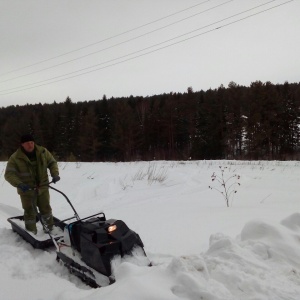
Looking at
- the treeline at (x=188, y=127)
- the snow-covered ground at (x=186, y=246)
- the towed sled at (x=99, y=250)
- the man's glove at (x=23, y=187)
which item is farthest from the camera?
the treeline at (x=188, y=127)

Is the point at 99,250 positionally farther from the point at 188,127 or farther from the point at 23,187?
the point at 188,127

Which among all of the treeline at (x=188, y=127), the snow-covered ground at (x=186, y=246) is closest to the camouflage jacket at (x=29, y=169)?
the snow-covered ground at (x=186, y=246)

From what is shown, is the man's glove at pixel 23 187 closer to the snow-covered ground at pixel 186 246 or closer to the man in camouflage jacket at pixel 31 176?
the man in camouflage jacket at pixel 31 176

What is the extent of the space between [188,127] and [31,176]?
4279cm

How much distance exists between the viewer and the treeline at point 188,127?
129ft

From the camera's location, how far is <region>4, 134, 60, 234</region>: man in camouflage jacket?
5.38 metres

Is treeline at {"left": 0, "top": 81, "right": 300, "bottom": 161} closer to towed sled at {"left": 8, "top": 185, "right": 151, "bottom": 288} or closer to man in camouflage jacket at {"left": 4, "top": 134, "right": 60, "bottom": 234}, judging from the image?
man in camouflage jacket at {"left": 4, "top": 134, "right": 60, "bottom": 234}

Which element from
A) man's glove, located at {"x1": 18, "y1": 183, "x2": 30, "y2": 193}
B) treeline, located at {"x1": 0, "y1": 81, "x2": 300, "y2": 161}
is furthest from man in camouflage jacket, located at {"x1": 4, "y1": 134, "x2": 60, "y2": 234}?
treeline, located at {"x1": 0, "y1": 81, "x2": 300, "y2": 161}

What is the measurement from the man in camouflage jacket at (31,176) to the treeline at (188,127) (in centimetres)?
2868

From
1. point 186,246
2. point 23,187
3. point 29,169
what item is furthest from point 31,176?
point 186,246

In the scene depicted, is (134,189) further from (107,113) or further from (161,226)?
(107,113)

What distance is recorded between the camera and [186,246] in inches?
182

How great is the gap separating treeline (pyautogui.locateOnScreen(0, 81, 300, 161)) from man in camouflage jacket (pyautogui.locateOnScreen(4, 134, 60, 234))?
2868cm

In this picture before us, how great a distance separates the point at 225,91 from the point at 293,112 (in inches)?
434
